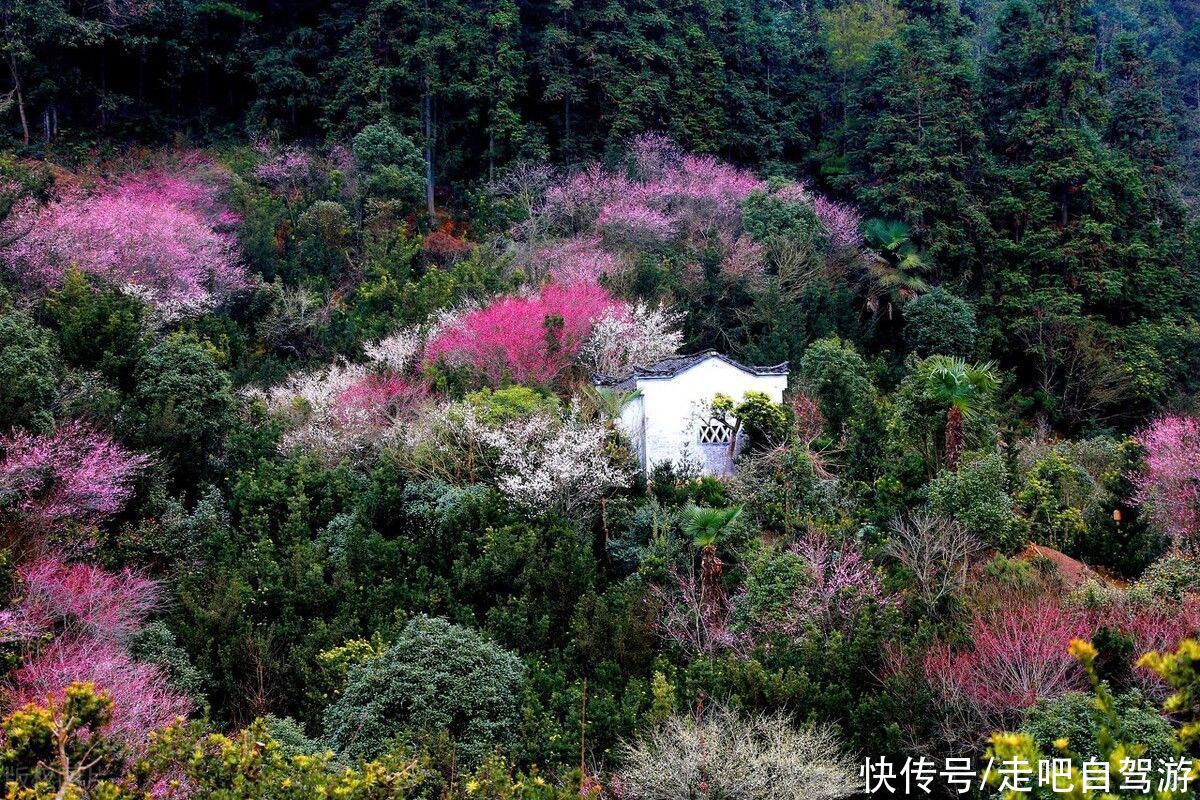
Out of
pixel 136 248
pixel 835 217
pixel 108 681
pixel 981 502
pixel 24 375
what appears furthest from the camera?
pixel 835 217

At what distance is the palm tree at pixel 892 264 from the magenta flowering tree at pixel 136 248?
17236mm

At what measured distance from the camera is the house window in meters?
21.3

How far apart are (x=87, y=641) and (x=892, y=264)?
76.6 ft

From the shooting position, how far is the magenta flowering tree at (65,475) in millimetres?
17062

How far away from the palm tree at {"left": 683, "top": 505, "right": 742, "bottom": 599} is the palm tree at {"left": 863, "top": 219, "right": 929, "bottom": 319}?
47.5ft

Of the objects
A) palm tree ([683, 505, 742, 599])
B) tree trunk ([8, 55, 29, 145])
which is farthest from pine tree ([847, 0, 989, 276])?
tree trunk ([8, 55, 29, 145])

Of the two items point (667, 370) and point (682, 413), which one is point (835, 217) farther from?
point (682, 413)

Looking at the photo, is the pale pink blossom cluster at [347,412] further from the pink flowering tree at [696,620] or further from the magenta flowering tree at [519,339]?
the pink flowering tree at [696,620]

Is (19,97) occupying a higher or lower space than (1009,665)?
higher

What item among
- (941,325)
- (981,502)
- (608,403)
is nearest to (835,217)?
(941,325)

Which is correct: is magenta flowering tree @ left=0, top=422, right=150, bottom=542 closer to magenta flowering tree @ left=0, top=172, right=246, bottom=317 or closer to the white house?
magenta flowering tree @ left=0, top=172, right=246, bottom=317

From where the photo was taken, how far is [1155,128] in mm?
32938

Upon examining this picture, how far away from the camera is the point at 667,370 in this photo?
70.0 feet

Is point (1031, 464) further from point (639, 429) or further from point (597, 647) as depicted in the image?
point (597, 647)
